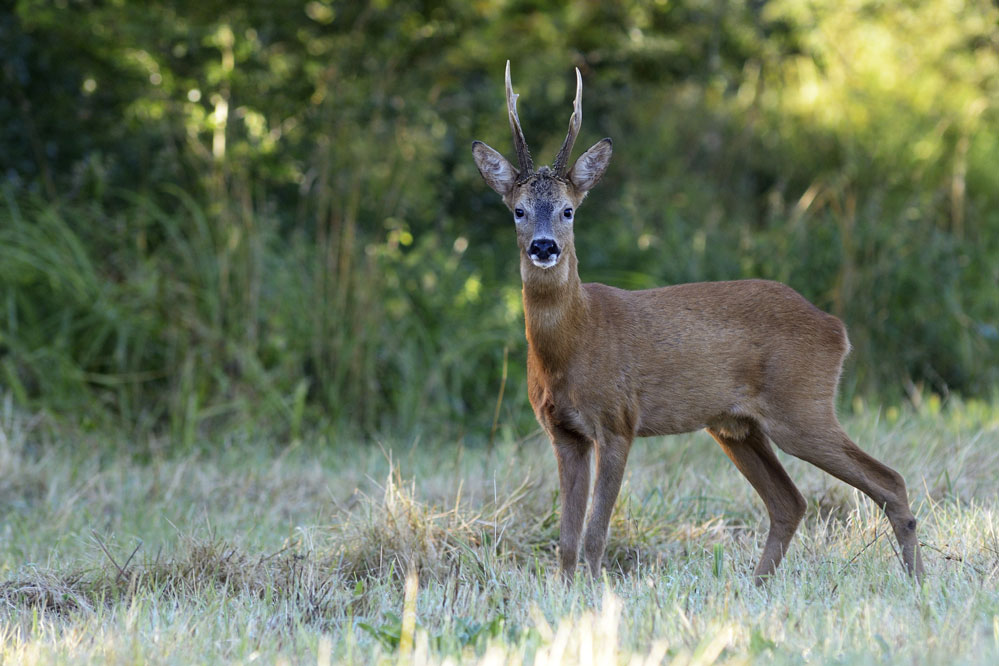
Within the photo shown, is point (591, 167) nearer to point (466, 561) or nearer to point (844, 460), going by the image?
point (844, 460)

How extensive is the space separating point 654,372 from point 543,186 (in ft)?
2.68

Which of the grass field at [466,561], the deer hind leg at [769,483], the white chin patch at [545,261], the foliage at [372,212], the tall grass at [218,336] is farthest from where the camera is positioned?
the foliage at [372,212]

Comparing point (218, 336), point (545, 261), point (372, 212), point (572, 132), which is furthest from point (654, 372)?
point (372, 212)

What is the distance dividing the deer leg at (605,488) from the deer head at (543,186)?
2.33 feet

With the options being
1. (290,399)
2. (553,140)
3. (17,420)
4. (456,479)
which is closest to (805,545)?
(456,479)

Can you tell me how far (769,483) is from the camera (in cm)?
486

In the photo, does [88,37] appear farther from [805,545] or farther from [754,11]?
[805,545]

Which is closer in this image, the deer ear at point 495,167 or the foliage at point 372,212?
the deer ear at point 495,167

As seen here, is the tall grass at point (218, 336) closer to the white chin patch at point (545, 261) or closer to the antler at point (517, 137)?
the antler at point (517, 137)

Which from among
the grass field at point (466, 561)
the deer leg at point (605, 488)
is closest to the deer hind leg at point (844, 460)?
the grass field at point (466, 561)

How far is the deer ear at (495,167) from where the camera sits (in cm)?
487

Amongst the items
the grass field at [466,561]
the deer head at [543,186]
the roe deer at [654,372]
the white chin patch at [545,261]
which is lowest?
the grass field at [466,561]

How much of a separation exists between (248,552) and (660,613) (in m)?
1.79

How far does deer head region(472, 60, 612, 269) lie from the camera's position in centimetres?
452
